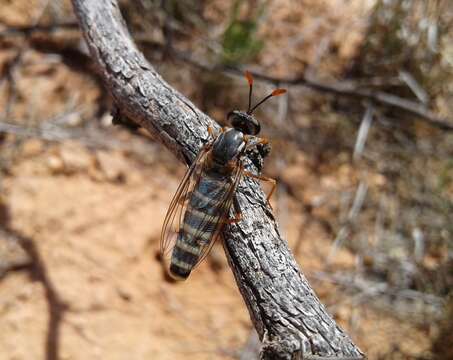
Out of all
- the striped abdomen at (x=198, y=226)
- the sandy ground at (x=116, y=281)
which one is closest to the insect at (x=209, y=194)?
the striped abdomen at (x=198, y=226)

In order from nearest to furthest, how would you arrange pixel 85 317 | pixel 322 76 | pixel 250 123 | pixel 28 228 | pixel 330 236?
pixel 250 123
pixel 85 317
pixel 28 228
pixel 330 236
pixel 322 76

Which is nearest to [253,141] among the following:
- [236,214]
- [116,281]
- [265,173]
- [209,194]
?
[209,194]

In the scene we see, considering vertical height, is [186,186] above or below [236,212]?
below

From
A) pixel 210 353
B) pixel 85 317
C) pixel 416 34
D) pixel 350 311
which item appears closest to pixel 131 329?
pixel 85 317

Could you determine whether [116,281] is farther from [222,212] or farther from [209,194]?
[222,212]

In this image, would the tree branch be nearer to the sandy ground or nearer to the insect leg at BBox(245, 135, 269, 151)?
the sandy ground

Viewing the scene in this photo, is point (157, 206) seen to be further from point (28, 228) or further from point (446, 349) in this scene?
point (446, 349)
